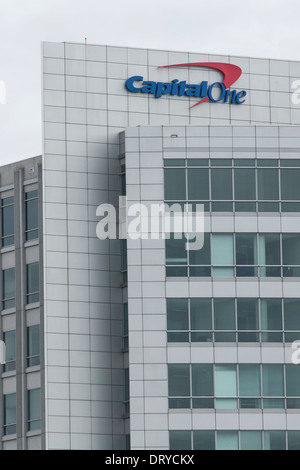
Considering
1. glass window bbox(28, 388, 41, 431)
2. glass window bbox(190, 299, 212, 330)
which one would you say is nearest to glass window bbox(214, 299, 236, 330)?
glass window bbox(190, 299, 212, 330)

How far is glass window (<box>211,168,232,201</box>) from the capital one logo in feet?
20.4

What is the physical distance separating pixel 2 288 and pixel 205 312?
14.7 meters

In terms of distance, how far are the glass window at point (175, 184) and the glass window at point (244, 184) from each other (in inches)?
111

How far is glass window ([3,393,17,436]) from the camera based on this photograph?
81.1 metres

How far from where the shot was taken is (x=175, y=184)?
75500 millimetres

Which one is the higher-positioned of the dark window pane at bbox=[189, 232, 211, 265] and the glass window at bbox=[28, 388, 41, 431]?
the dark window pane at bbox=[189, 232, 211, 265]

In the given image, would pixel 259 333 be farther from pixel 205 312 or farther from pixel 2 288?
pixel 2 288

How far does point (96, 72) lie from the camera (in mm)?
79062

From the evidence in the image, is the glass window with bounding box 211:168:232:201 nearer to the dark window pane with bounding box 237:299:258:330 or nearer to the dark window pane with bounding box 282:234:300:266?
the dark window pane with bounding box 282:234:300:266

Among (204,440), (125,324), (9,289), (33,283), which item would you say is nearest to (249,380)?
(204,440)

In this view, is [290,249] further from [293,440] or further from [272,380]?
[293,440]

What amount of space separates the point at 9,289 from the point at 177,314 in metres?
13.1
